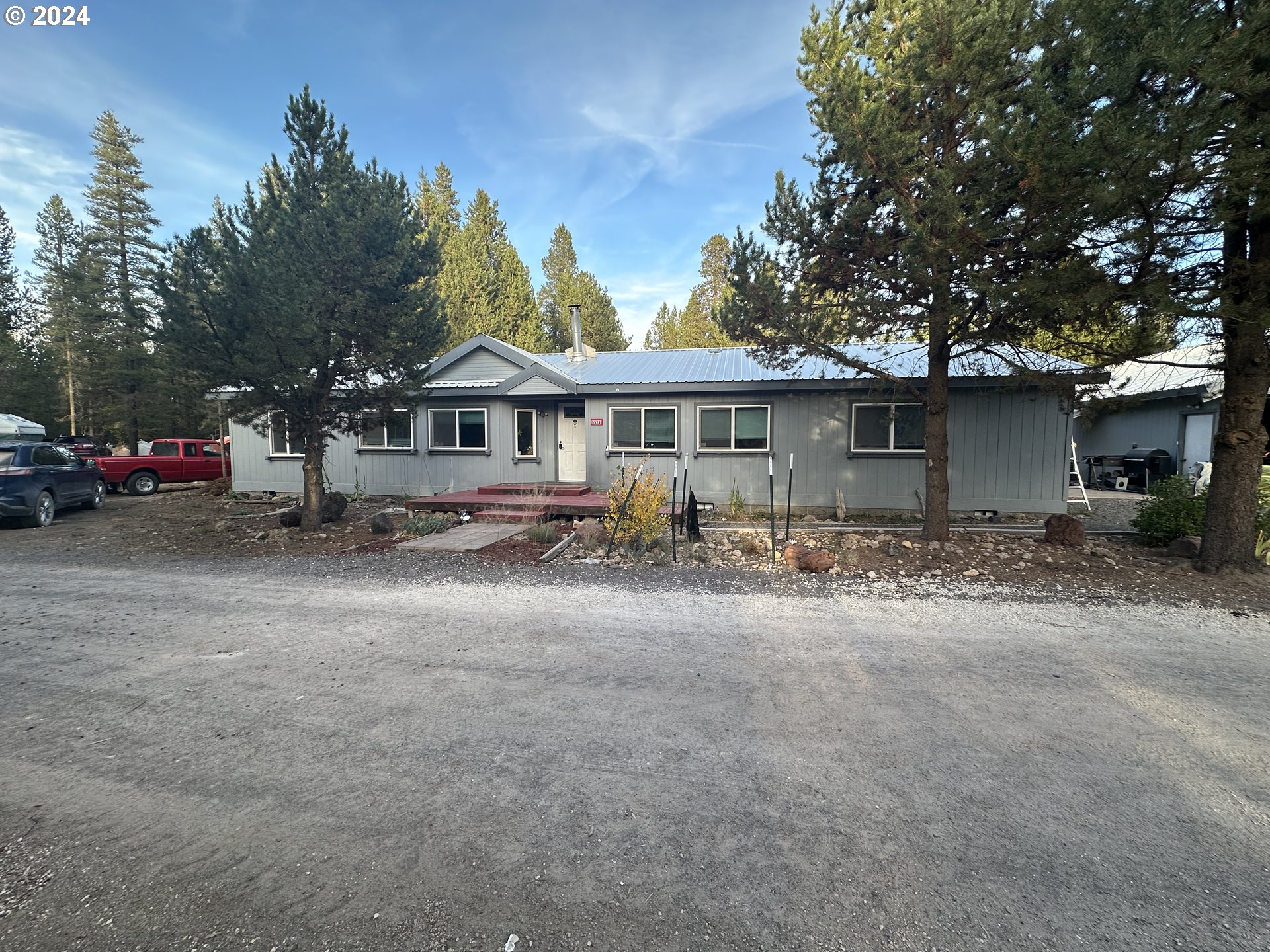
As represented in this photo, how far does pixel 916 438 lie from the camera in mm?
11234

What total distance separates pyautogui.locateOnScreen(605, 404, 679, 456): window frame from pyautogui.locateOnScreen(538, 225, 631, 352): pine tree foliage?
20.0 m

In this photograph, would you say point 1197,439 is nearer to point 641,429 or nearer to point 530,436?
point 641,429

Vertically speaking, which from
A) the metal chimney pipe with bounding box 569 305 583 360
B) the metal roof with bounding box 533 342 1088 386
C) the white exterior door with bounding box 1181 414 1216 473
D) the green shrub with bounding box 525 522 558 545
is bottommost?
the green shrub with bounding box 525 522 558 545

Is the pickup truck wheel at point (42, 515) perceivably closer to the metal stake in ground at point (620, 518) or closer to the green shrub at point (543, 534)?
the green shrub at point (543, 534)

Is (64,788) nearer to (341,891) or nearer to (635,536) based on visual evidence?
(341,891)

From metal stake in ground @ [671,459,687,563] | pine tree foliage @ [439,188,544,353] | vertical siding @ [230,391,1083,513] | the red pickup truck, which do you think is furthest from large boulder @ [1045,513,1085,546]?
pine tree foliage @ [439,188,544,353]

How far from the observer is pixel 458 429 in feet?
43.1

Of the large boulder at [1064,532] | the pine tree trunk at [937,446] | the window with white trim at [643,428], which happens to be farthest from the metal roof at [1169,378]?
the window with white trim at [643,428]

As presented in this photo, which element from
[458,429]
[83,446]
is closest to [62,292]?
[83,446]

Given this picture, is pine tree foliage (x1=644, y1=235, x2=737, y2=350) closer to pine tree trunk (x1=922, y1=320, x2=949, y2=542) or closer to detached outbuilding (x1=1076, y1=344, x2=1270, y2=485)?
detached outbuilding (x1=1076, y1=344, x2=1270, y2=485)

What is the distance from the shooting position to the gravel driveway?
1824 mm

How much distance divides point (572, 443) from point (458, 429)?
2.66 metres

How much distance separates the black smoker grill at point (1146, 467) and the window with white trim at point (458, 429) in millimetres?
17766

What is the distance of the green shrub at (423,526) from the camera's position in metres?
9.32
